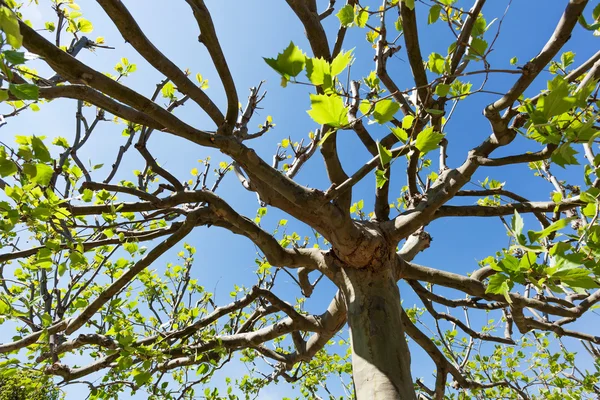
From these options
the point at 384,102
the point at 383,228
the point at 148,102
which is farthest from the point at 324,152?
the point at 384,102

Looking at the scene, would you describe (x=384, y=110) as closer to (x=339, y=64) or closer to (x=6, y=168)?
(x=339, y=64)

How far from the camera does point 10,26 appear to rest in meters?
0.71

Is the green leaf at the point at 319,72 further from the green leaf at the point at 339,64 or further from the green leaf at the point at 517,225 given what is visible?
the green leaf at the point at 517,225

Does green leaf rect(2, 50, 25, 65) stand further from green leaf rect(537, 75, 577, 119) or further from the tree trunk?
the tree trunk

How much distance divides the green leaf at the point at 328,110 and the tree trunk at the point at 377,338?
1.38 meters

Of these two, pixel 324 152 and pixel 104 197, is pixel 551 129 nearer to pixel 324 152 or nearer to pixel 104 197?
pixel 324 152

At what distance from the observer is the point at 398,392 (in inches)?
67.0

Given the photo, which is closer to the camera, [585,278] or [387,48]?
[585,278]

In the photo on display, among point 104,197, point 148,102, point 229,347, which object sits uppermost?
point 104,197

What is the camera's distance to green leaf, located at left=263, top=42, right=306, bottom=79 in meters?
0.94

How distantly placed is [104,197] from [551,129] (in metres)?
2.45

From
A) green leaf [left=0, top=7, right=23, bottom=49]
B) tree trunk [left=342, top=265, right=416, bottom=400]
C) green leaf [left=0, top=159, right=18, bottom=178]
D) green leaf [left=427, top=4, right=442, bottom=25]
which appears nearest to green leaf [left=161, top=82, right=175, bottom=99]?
green leaf [left=0, top=159, right=18, bottom=178]

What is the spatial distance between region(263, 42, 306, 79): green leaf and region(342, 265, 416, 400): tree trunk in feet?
5.04

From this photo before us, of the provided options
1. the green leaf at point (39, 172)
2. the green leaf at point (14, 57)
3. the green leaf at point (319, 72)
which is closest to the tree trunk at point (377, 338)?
the green leaf at point (319, 72)
